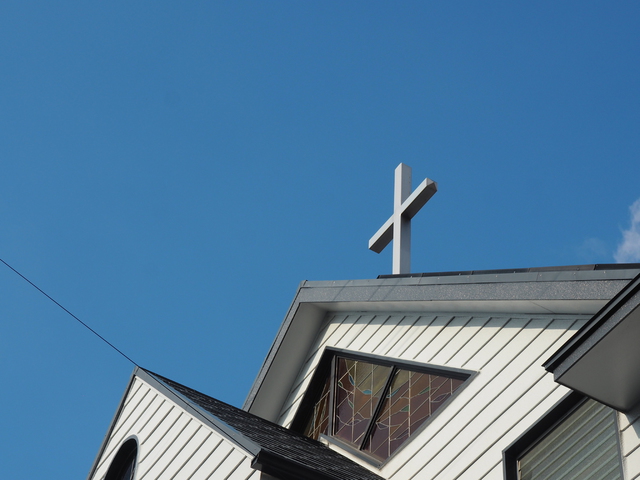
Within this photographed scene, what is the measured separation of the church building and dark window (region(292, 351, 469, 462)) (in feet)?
0.06

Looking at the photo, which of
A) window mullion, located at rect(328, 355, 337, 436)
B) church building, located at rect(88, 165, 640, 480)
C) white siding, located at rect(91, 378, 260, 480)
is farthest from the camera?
window mullion, located at rect(328, 355, 337, 436)

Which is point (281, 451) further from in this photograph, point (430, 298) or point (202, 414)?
point (430, 298)

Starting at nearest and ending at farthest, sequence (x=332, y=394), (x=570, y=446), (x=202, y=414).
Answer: (x=570, y=446) → (x=202, y=414) → (x=332, y=394)

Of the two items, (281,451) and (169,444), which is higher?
(169,444)

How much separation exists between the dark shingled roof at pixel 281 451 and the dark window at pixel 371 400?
376mm

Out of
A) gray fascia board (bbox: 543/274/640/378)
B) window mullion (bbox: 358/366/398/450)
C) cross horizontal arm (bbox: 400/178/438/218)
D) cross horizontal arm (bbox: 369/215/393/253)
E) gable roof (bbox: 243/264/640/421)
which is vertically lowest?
gray fascia board (bbox: 543/274/640/378)

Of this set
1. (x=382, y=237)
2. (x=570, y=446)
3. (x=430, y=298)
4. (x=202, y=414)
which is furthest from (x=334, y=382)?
(x=570, y=446)

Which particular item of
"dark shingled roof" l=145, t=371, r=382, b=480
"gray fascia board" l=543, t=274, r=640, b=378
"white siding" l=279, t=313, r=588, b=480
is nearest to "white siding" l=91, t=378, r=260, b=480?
"dark shingled roof" l=145, t=371, r=382, b=480

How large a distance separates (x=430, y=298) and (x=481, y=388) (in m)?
1.14

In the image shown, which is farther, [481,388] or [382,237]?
[382,237]

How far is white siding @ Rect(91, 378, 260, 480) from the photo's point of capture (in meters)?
6.03

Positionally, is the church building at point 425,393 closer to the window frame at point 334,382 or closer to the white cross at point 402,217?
the window frame at point 334,382

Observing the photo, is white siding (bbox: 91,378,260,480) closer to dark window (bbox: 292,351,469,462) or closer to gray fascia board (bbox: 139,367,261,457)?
gray fascia board (bbox: 139,367,261,457)

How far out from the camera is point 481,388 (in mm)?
6934
